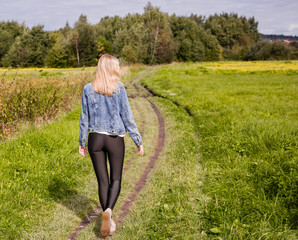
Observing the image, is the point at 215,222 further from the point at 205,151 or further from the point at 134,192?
the point at 205,151

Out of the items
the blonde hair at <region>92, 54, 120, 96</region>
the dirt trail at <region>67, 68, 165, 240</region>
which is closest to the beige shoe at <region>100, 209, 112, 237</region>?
the dirt trail at <region>67, 68, 165, 240</region>

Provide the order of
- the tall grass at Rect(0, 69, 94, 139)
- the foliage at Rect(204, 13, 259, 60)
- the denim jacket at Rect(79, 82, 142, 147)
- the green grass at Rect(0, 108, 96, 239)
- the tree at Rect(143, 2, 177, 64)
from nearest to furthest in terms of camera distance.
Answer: the denim jacket at Rect(79, 82, 142, 147), the green grass at Rect(0, 108, 96, 239), the tall grass at Rect(0, 69, 94, 139), the tree at Rect(143, 2, 177, 64), the foliage at Rect(204, 13, 259, 60)

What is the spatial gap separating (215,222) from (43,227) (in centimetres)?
257

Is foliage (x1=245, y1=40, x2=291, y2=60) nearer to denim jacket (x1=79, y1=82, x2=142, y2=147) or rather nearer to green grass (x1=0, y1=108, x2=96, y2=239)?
green grass (x1=0, y1=108, x2=96, y2=239)

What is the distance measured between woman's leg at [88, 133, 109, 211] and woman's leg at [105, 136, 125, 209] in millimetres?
69

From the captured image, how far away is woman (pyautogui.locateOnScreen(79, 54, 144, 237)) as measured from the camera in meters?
3.19

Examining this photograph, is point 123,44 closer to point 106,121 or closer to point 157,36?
point 157,36

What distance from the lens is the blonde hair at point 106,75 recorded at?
3158 millimetres

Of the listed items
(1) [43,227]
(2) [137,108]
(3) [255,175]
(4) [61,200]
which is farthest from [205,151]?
(2) [137,108]

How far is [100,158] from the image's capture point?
3357 mm

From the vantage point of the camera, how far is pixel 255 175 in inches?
185

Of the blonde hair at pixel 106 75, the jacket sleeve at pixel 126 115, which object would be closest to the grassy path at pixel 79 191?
the jacket sleeve at pixel 126 115

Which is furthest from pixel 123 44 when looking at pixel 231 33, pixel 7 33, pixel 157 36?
pixel 231 33

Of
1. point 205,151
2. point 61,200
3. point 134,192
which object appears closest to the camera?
point 61,200
